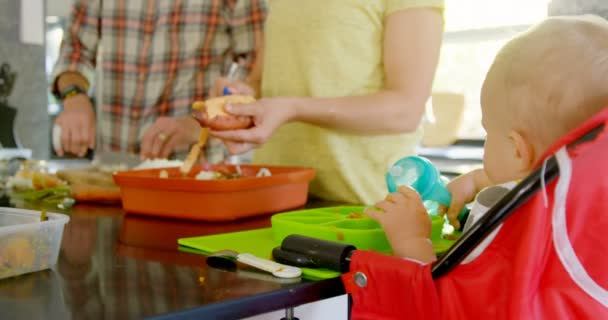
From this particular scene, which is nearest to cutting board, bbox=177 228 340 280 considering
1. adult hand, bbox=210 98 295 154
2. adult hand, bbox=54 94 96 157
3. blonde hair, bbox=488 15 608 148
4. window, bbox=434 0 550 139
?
adult hand, bbox=210 98 295 154

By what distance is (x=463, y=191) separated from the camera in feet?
3.14

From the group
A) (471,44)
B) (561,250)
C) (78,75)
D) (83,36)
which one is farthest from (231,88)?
(471,44)

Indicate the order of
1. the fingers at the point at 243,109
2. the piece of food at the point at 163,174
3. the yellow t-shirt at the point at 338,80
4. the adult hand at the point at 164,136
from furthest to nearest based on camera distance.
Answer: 1. the adult hand at the point at 164,136
2. the yellow t-shirt at the point at 338,80
3. the piece of food at the point at 163,174
4. the fingers at the point at 243,109

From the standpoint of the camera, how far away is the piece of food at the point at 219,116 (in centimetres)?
107

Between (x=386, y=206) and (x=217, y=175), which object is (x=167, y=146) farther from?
(x=386, y=206)

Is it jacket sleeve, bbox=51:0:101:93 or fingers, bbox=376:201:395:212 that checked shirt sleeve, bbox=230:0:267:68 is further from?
fingers, bbox=376:201:395:212

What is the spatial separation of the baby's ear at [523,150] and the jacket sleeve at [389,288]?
156 mm

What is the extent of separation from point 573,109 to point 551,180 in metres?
0.10

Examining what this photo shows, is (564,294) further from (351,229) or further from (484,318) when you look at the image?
(351,229)

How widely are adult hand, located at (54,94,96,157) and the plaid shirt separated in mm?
312

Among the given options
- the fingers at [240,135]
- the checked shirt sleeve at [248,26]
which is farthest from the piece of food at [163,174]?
the checked shirt sleeve at [248,26]

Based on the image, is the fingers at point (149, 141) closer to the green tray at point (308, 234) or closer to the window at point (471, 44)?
the green tray at point (308, 234)

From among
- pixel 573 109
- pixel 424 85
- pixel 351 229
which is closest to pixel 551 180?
pixel 573 109

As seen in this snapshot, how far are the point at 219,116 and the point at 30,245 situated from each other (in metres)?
0.45
